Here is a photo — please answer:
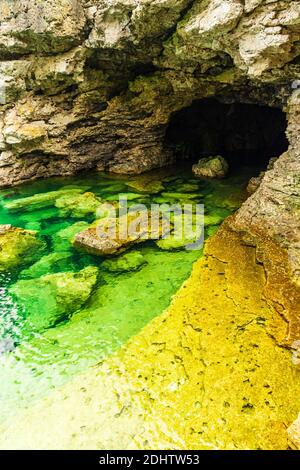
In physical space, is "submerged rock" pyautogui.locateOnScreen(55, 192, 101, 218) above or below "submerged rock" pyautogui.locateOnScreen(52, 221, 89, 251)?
above

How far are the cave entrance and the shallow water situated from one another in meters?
6.66

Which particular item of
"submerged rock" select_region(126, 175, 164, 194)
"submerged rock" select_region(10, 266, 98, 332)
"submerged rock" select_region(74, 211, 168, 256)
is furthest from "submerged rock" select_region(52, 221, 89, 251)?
"submerged rock" select_region(126, 175, 164, 194)

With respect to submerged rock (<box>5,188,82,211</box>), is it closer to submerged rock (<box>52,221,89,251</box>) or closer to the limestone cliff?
the limestone cliff

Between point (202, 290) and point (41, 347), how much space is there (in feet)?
11.4

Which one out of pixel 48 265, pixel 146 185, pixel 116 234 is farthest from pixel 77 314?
pixel 146 185

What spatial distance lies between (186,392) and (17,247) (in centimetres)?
690

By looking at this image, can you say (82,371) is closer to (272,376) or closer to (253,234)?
(272,376)

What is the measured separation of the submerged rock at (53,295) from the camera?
735 cm

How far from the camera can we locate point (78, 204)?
13156 mm

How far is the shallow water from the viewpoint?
5.86 metres

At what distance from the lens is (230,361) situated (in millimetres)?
5625

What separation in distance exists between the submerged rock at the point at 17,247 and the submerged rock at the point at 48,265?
0.34m

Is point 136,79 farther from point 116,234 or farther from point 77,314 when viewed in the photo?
point 77,314
